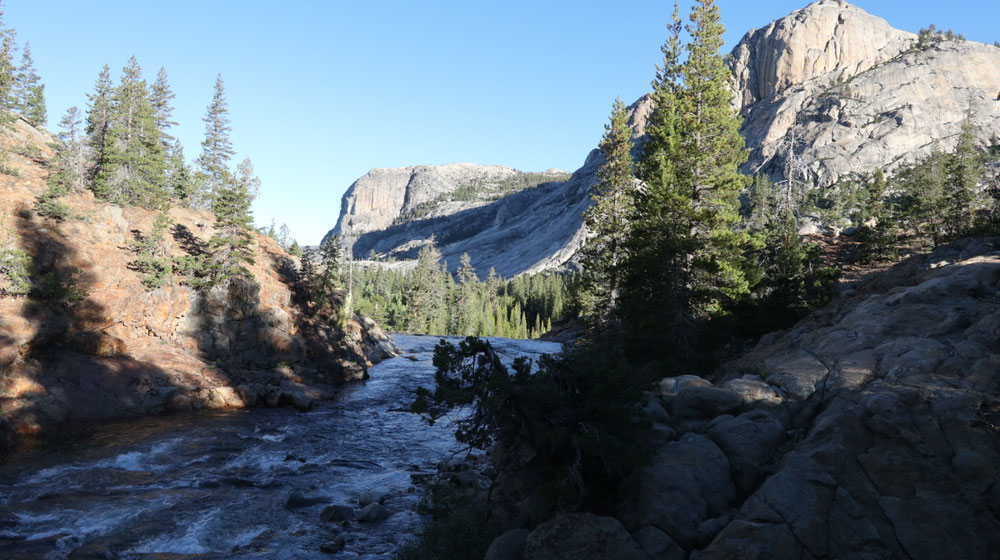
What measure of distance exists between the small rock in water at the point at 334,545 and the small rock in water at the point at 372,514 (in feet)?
4.44

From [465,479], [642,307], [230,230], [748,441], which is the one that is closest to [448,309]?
[230,230]

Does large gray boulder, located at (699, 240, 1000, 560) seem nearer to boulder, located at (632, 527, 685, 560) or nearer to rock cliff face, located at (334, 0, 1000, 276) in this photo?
boulder, located at (632, 527, 685, 560)

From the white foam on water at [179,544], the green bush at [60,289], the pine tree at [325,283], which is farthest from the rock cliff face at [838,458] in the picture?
the pine tree at [325,283]

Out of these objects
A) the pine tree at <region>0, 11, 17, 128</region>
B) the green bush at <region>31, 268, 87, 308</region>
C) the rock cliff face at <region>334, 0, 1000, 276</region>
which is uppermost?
the rock cliff face at <region>334, 0, 1000, 276</region>

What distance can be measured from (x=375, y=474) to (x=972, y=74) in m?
224

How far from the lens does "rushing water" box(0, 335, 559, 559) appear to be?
39.2 ft

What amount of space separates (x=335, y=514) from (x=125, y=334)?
2099cm

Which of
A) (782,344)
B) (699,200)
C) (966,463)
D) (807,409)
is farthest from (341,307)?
(966,463)

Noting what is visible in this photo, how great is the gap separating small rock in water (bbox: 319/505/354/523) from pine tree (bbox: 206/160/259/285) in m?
22.7

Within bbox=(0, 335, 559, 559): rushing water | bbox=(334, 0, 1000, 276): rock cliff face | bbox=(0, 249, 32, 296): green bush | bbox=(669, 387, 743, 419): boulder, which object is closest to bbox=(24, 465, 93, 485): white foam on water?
bbox=(0, 335, 559, 559): rushing water

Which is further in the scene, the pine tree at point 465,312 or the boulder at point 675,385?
the pine tree at point 465,312

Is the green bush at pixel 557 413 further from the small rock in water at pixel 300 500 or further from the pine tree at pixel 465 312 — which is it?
the pine tree at pixel 465 312

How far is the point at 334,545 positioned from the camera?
12.1 metres

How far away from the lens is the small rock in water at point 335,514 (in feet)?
45.5
